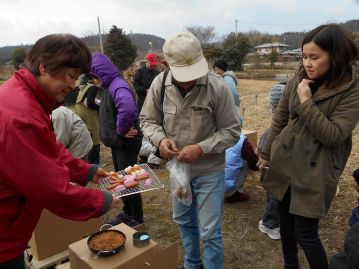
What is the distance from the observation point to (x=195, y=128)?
87.8 inches

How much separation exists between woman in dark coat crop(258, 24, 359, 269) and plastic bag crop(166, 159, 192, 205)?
1.69 ft

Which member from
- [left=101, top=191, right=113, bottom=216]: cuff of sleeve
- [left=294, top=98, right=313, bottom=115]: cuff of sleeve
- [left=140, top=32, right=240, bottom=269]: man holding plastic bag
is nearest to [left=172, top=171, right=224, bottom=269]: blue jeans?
[left=140, top=32, right=240, bottom=269]: man holding plastic bag

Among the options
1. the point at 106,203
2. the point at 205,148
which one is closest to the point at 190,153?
the point at 205,148

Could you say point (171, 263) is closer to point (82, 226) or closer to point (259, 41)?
point (82, 226)

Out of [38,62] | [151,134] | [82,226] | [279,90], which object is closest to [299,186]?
[151,134]

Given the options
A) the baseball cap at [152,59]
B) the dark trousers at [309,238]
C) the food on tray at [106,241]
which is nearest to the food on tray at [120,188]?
the food on tray at [106,241]

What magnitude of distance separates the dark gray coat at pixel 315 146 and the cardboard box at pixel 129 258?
0.80 meters

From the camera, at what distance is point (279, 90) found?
121 inches

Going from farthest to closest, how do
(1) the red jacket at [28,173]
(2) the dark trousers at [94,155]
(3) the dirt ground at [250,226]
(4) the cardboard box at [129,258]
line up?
1. (2) the dark trousers at [94,155]
2. (3) the dirt ground at [250,226]
3. (4) the cardboard box at [129,258]
4. (1) the red jacket at [28,173]

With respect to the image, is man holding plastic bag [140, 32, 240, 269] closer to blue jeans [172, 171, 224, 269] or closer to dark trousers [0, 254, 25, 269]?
blue jeans [172, 171, 224, 269]

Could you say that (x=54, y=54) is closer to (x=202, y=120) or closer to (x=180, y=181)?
(x=202, y=120)

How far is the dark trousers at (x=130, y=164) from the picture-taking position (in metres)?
3.41

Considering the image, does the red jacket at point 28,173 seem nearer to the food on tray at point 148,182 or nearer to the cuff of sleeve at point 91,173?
the cuff of sleeve at point 91,173

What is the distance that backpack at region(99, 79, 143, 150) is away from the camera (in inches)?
131
